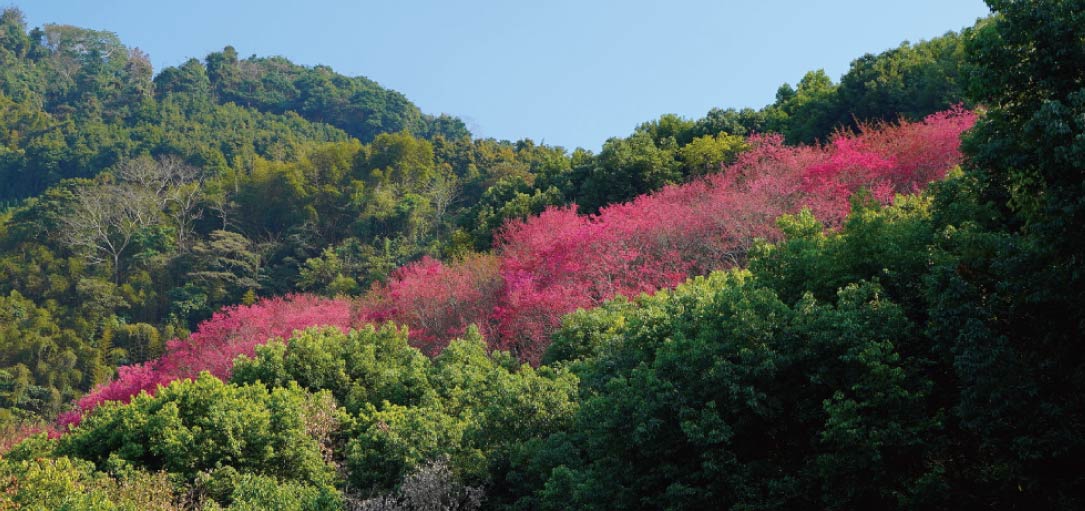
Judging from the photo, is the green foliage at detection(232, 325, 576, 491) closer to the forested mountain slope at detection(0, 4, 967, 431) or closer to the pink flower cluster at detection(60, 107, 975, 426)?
the pink flower cluster at detection(60, 107, 975, 426)

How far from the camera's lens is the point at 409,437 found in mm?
11266

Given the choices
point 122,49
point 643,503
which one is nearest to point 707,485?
point 643,503

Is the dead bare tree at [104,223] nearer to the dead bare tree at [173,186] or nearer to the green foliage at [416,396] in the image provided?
the dead bare tree at [173,186]

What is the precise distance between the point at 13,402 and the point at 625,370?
1269 inches

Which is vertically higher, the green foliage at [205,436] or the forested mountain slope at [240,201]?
the forested mountain slope at [240,201]

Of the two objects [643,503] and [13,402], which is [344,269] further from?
[643,503]

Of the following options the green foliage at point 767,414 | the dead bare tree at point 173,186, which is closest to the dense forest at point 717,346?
the green foliage at point 767,414

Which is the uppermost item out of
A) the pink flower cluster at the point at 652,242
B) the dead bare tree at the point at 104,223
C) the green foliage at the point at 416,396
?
the dead bare tree at the point at 104,223

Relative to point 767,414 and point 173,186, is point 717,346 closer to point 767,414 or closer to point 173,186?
point 767,414

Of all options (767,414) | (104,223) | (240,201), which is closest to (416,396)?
(767,414)

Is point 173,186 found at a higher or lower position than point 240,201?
higher

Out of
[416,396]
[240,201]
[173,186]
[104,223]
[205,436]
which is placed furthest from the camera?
[173,186]

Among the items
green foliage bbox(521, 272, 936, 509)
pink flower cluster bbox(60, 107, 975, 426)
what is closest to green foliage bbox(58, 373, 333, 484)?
green foliage bbox(521, 272, 936, 509)

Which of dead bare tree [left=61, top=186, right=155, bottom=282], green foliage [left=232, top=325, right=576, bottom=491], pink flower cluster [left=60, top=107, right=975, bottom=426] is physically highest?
dead bare tree [left=61, top=186, right=155, bottom=282]
